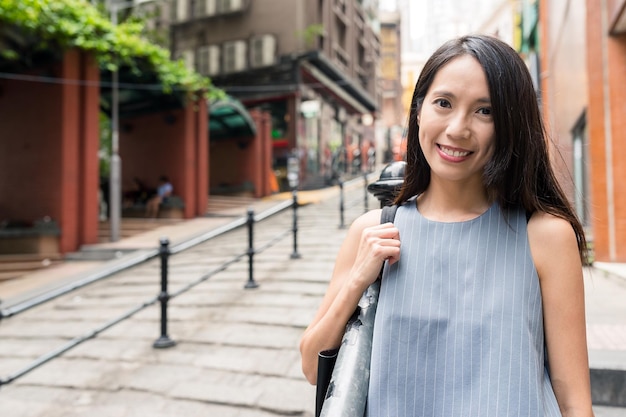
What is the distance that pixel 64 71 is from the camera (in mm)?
9695

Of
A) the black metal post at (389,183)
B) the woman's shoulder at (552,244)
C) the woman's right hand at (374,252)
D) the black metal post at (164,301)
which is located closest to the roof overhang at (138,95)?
the black metal post at (164,301)

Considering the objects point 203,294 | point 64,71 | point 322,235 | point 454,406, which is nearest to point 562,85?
point 322,235

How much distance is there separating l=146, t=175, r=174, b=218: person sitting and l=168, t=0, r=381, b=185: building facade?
796 cm

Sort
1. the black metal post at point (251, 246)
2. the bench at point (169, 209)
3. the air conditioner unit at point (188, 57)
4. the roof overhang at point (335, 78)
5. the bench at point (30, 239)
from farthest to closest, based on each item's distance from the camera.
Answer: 1. the air conditioner unit at point (188, 57)
2. the roof overhang at point (335, 78)
3. the bench at point (169, 209)
4. the bench at point (30, 239)
5. the black metal post at point (251, 246)

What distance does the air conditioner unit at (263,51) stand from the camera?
69.8ft

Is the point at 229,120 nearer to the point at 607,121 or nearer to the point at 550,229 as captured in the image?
the point at 607,121

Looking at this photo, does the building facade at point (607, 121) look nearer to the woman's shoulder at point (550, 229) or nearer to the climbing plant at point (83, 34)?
the woman's shoulder at point (550, 229)

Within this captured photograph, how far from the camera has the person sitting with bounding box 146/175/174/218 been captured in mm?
12789

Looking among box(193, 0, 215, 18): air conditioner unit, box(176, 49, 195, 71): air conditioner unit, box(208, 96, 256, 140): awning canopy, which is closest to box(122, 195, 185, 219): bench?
box(208, 96, 256, 140): awning canopy

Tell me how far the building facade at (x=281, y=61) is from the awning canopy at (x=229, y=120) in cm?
344

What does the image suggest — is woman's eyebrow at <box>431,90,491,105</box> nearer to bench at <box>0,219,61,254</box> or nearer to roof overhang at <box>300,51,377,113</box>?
bench at <box>0,219,61,254</box>

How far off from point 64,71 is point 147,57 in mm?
1933

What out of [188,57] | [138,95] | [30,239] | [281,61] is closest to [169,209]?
[138,95]

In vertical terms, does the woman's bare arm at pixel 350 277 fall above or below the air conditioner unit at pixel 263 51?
below
